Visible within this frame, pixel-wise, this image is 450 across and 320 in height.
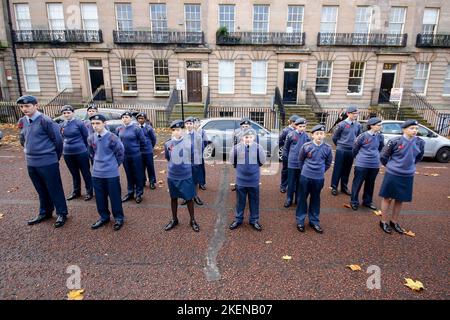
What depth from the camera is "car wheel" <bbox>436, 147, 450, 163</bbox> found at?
34.0 ft

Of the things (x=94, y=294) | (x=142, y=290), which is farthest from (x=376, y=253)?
(x=94, y=294)

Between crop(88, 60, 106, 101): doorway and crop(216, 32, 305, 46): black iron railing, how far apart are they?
8995 millimetres

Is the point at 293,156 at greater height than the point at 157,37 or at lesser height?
lesser

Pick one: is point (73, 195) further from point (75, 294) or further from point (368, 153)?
point (368, 153)

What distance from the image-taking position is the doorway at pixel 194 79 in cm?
1883

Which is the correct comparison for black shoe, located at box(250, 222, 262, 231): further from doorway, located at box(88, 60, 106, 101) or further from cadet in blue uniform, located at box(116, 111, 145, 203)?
doorway, located at box(88, 60, 106, 101)

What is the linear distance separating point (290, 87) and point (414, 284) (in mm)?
17503

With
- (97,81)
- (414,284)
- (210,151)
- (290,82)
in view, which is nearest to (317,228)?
(414,284)

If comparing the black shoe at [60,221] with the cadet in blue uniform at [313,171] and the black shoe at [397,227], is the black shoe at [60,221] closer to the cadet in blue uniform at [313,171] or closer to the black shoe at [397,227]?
the cadet in blue uniform at [313,171]

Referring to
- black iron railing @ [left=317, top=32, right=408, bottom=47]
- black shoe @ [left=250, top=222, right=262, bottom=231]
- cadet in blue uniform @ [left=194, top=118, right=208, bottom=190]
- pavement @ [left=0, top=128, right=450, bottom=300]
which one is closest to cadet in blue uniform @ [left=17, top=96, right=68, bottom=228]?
pavement @ [left=0, top=128, right=450, bottom=300]

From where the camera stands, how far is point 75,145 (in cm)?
574

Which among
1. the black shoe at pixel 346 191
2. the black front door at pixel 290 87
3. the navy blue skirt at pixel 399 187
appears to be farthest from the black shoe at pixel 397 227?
the black front door at pixel 290 87

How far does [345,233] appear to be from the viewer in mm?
4652

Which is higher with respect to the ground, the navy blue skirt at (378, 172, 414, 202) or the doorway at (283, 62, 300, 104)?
the doorway at (283, 62, 300, 104)
